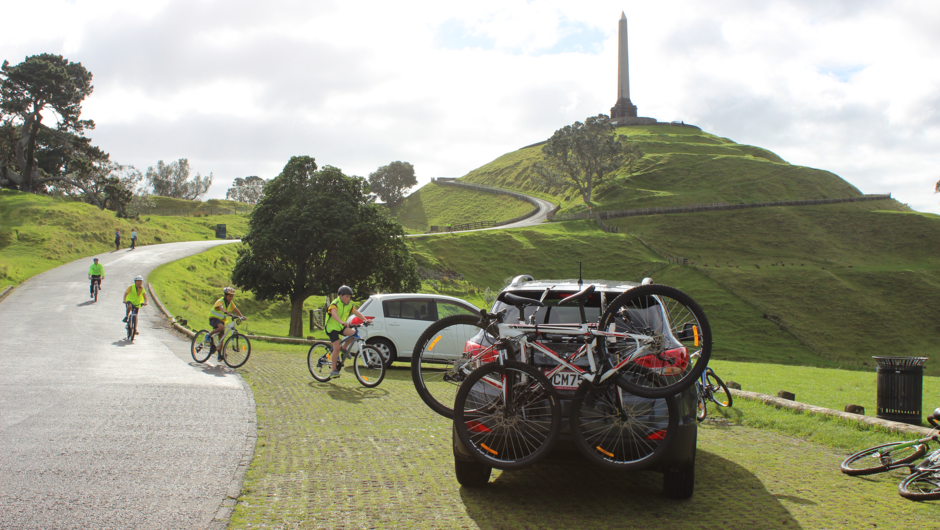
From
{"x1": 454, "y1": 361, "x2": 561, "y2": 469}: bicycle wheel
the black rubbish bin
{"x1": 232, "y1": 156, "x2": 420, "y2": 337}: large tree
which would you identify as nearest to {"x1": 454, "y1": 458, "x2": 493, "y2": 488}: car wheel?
{"x1": 454, "y1": 361, "x2": 561, "y2": 469}: bicycle wheel

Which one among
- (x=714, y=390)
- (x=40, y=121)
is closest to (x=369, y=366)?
(x=714, y=390)

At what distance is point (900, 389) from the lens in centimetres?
847

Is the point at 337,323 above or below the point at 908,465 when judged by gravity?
above

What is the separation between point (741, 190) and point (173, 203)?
9861 centimetres

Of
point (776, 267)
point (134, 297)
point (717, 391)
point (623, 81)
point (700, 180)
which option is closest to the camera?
point (717, 391)

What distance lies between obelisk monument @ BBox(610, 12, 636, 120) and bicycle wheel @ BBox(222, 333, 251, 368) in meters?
128

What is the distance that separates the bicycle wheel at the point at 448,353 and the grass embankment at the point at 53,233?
103ft

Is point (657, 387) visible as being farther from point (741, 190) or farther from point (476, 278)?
point (741, 190)

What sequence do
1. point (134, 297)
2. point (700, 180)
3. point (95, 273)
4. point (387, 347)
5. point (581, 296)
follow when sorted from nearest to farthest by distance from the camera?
point (581, 296) < point (387, 347) < point (134, 297) < point (95, 273) < point (700, 180)

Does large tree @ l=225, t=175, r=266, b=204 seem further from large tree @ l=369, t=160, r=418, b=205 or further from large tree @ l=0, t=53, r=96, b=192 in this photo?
large tree @ l=0, t=53, r=96, b=192

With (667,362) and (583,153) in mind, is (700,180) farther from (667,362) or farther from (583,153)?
(667,362)

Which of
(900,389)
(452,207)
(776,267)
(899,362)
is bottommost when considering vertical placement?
(900,389)

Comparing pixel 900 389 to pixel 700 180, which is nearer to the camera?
pixel 900 389

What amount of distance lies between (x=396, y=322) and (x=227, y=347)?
401 cm
